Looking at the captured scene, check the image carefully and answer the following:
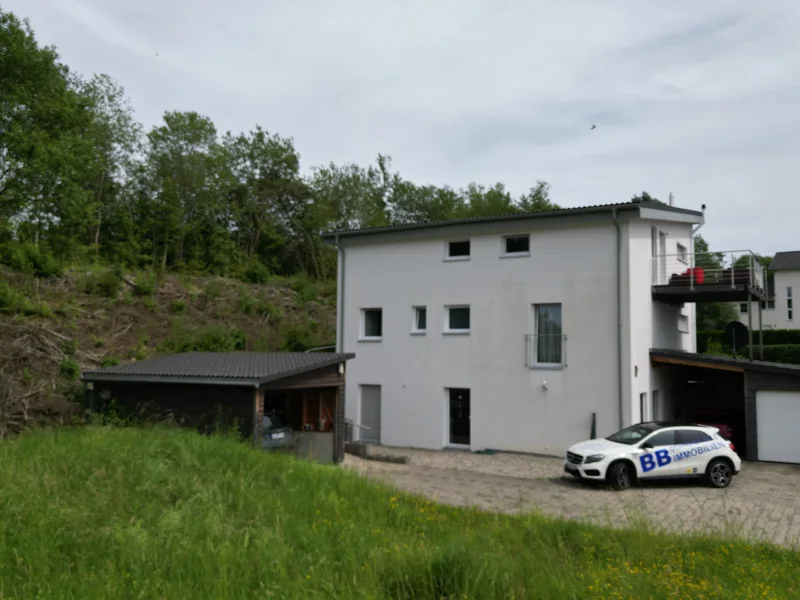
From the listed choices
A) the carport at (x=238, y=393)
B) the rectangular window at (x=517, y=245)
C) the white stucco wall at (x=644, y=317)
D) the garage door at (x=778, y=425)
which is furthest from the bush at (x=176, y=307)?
the garage door at (x=778, y=425)

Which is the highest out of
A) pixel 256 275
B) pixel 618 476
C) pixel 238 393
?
pixel 256 275

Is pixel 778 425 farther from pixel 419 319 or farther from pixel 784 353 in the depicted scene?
pixel 784 353

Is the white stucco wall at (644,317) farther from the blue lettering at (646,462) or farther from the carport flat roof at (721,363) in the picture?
the blue lettering at (646,462)

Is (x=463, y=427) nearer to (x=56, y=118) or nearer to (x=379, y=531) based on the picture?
(x=379, y=531)

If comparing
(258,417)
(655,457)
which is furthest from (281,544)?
(655,457)

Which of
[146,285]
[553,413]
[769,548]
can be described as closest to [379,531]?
[769,548]

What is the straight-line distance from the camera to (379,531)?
310 inches

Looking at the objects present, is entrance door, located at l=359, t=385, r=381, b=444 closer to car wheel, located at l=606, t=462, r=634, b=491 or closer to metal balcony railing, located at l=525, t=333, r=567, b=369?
metal balcony railing, located at l=525, t=333, r=567, b=369

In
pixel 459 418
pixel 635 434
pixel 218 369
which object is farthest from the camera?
pixel 459 418

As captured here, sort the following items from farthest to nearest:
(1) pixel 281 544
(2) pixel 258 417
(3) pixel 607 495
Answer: (2) pixel 258 417 < (3) pixel 607 495 < (1) pixel 281 544

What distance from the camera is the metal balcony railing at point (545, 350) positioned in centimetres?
1902

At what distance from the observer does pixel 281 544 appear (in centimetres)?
696

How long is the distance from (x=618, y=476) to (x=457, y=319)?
798 centimetres

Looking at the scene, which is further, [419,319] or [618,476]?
[419,319]
